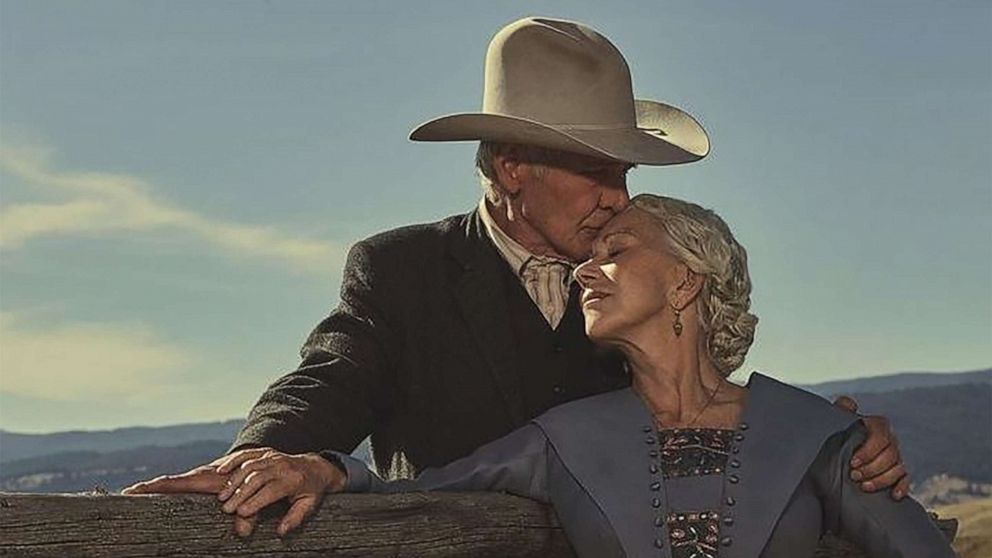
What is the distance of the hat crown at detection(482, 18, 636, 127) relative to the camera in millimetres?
4715

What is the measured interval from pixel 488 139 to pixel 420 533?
1.41m

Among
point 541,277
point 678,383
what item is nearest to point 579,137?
point 541,277

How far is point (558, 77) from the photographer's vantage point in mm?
4785

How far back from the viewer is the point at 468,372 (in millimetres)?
4617

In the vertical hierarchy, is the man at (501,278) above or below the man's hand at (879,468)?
above

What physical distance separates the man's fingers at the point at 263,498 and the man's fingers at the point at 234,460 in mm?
91

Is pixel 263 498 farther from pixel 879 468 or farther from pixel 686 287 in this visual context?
pixel 879 468

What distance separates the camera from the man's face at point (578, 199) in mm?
4562

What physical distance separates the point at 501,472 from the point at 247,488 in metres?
0.79

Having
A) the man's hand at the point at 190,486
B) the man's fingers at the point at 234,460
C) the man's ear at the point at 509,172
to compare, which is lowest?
the man's hand at the point at 190,486

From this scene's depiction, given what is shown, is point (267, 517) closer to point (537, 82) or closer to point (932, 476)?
point (537, 82)

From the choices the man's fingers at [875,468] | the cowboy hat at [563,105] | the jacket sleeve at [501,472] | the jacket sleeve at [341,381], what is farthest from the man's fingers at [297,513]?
the cowboy hat at [563,105]

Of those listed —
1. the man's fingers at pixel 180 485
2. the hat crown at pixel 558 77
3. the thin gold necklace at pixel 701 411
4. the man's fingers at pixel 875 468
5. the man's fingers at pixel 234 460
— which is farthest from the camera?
the hat crown at pixel 558 77

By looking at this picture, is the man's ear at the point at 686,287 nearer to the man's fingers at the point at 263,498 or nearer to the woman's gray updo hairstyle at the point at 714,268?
the woman's gray updo hairstyle at the point at 714,268
